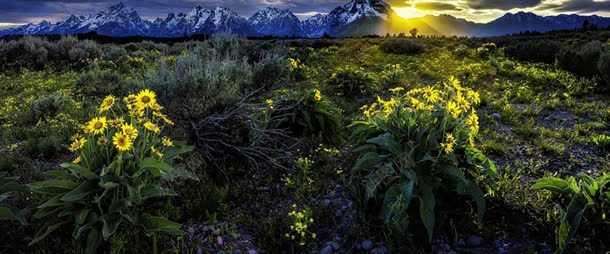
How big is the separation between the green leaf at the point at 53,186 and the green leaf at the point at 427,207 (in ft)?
10.4

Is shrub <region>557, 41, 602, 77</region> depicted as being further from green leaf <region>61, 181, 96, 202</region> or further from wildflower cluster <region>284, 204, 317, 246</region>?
green leaf <region>61, 181, 96, 202</region>

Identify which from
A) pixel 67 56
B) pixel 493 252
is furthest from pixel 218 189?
pixel 67 56

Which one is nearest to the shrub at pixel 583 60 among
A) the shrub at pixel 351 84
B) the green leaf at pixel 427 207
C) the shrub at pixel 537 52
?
the shrub at pixel 537 52

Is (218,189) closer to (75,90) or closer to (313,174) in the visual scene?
(313,174)

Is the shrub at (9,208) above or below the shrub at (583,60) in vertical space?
below

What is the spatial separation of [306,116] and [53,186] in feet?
12.1

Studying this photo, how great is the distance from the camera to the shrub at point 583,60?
11609mm

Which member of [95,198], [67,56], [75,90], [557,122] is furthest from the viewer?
[67,56]

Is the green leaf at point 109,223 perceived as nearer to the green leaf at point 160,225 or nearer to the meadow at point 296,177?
the meadow at point 296,177

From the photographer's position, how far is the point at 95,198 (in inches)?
131

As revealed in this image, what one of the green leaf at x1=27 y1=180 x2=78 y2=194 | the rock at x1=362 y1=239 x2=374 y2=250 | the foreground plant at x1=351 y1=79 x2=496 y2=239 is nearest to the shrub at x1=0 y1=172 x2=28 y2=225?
the green leaf at x1=27 y1=180 x2=78 y2=194

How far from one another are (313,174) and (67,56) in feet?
52.5

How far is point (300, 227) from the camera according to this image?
12.5ft

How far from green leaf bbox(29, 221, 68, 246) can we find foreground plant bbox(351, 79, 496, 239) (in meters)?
2.87
